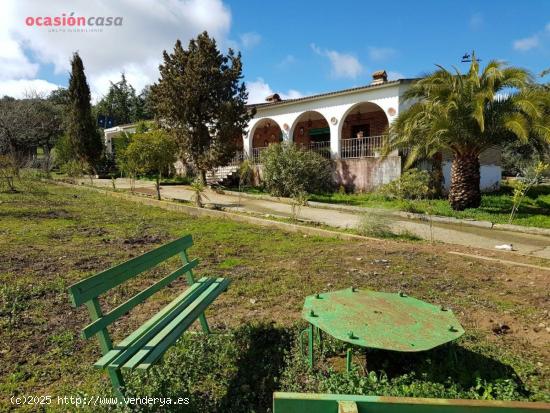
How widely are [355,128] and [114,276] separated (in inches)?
769

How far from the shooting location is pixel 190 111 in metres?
17.1

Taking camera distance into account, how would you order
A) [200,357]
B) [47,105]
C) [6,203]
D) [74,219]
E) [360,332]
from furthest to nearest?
[47,105] < [6,203] < [74,219] < [200,357] < [360,332]

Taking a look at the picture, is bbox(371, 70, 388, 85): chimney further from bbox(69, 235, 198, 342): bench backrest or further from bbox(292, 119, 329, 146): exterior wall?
bbox(69, 235, 198, 342): bench backrest

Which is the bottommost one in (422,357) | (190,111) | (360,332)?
(422,357)

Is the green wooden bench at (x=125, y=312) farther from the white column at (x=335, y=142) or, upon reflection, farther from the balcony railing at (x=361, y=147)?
the white column at (x=335, y=142)

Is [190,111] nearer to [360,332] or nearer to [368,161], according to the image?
[368,161]

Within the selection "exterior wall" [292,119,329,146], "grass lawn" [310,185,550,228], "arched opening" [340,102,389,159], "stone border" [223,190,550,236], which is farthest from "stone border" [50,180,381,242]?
"exterior wall" [292,119,329,146]

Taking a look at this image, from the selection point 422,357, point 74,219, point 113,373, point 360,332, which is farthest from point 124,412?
point 74,219

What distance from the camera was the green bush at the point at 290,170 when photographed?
15406 mm

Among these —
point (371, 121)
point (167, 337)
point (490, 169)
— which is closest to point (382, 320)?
point (167, 337)

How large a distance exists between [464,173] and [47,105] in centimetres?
3927

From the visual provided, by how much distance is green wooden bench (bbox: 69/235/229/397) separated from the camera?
2.32 metres

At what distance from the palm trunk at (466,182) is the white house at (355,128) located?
115 inches

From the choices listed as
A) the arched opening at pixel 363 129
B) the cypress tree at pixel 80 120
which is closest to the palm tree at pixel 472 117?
the arched opening at pixel 363 129
